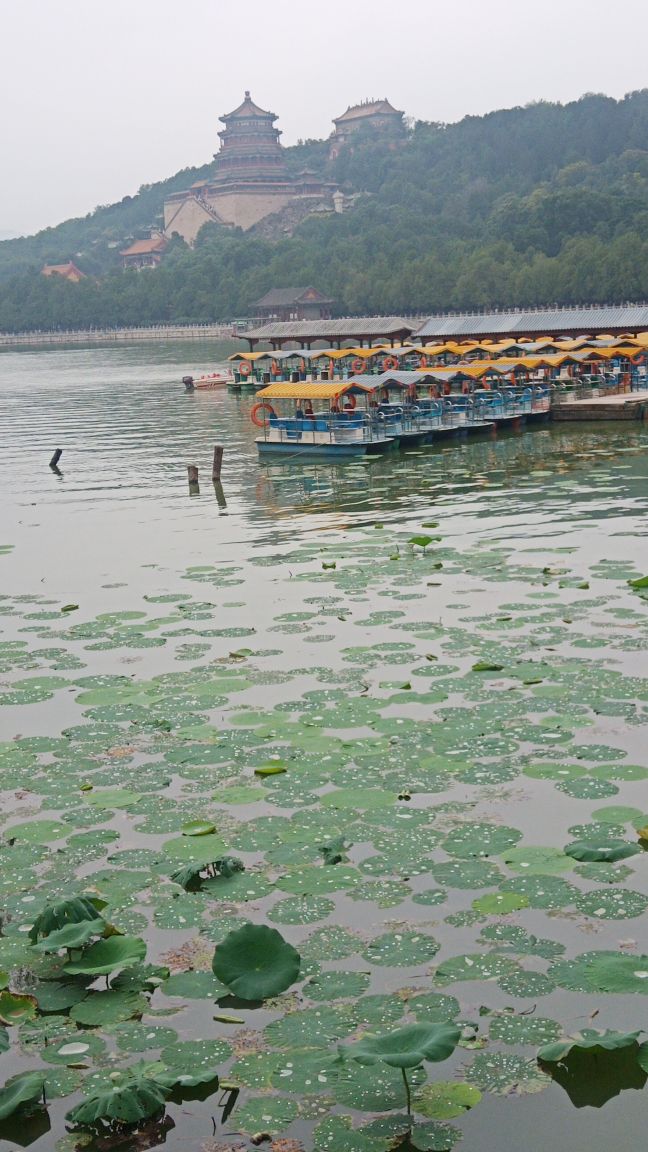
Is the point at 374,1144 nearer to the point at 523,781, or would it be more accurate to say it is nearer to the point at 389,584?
the point at 523,781

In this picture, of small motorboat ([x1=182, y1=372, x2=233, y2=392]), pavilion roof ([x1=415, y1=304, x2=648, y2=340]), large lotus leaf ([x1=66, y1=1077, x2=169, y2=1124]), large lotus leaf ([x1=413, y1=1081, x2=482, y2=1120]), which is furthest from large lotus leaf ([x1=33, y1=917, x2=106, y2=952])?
small motorboat ([x1=182, y1=372, x2=233, y2=392])

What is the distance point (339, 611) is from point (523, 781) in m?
6.06

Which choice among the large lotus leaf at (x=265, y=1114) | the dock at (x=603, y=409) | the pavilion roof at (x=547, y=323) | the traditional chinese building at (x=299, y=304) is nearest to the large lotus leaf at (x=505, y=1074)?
the large lotus leaf at (x=265, y=1114)

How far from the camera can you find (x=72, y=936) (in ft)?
24.7

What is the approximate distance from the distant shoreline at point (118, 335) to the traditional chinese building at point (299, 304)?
22.5ft

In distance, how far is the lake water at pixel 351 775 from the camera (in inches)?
266

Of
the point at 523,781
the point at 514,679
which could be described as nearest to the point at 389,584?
the point at 514,679

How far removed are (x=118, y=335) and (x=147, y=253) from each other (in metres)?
36.8

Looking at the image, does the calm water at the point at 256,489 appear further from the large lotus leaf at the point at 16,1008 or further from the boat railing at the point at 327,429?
the large lotus leaf at the point at 16,1008

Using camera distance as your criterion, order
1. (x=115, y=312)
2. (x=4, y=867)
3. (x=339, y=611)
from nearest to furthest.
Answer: (x=4, y=867)
(x=339, y=611)
(x=115, y=312)

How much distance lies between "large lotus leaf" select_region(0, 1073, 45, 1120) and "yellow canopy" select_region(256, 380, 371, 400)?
30.8 meters

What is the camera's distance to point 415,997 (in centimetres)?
710

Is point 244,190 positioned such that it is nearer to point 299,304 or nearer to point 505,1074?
point 299,304

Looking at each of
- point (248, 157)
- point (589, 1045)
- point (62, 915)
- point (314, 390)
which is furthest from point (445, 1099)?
point (248, 157)
